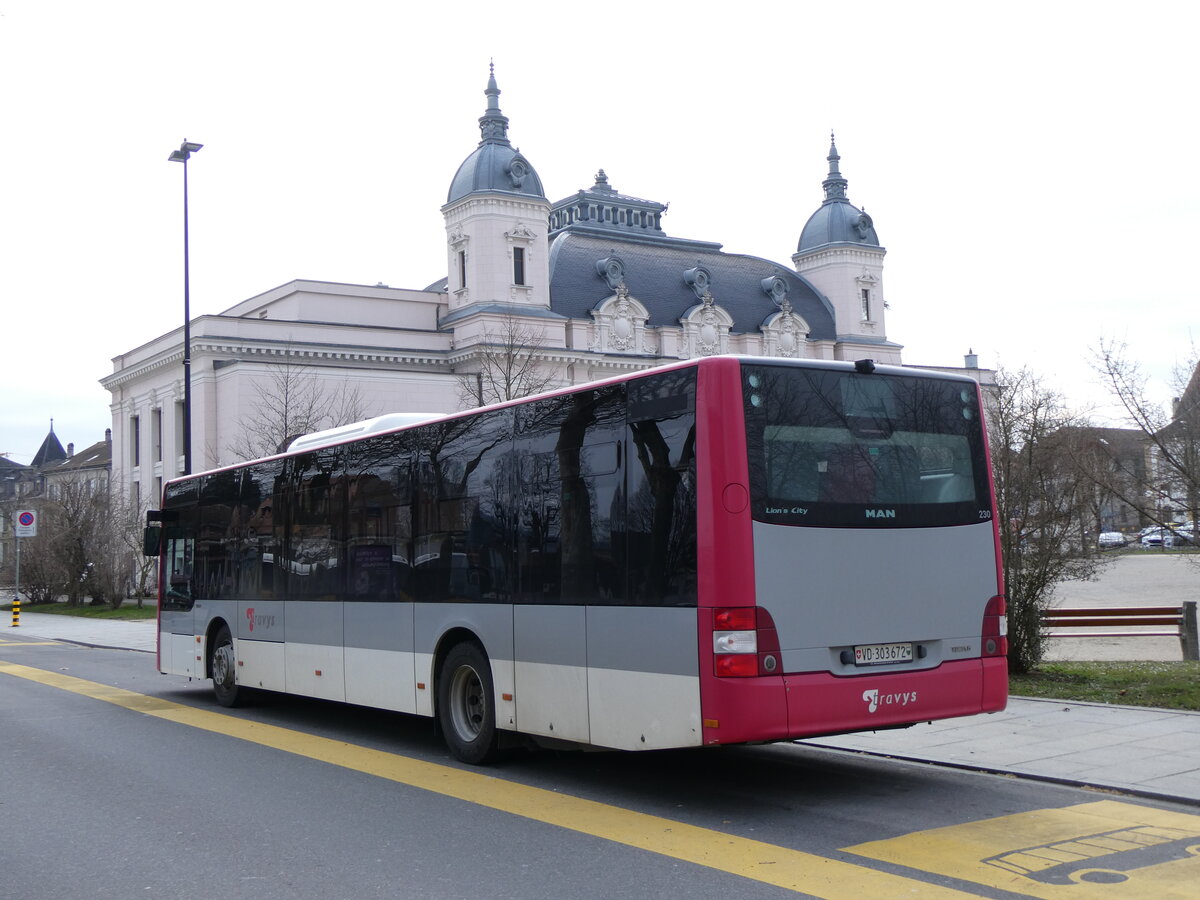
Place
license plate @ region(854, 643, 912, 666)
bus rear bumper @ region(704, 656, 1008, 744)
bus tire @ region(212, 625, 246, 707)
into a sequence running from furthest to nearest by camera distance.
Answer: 1. bus tire @ region(212, 625, 246, 707)
2. license plate @ region(854, 643, 912, 666)
3. bus rear bumper @ region(704, 656, 1008, 744)

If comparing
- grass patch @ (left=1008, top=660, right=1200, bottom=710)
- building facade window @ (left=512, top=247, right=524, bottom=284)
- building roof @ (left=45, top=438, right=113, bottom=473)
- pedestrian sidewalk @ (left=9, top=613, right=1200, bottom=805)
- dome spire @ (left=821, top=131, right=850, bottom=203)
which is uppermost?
dome spire @ (left=821, top=131, right=850, bottom=203)

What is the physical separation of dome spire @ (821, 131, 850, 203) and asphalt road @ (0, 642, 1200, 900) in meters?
90.0

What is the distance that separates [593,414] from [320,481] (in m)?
5.07

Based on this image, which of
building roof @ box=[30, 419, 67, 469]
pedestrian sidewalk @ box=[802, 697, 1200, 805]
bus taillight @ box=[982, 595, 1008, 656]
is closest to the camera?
pedestrian sidewalk @ box=[802, 697, 1200, 805]

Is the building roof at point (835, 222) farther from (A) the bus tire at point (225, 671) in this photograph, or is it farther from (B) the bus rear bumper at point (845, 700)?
(B) the bus rear bumper at point (845, 700)

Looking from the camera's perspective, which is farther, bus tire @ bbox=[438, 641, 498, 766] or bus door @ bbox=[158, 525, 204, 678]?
bus door @ bbox=[158, 525, 204, 678]

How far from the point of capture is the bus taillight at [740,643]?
26.6ft

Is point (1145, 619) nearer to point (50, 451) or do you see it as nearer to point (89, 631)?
point (89, 631)

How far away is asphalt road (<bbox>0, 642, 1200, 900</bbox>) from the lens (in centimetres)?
673

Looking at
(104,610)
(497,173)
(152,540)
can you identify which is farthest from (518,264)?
(152,540)

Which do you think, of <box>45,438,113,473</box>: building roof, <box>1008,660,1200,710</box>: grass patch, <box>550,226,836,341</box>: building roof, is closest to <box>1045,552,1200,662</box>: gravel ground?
<box>1008,660,1200,710</box>: grass patch

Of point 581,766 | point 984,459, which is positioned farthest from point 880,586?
point 581,766

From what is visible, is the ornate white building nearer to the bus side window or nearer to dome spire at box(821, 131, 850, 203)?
dome spire at box(821, 131, 850, 203)

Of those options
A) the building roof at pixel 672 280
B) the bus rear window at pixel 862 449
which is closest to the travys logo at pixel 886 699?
the bus rear window at pixel 862 449
